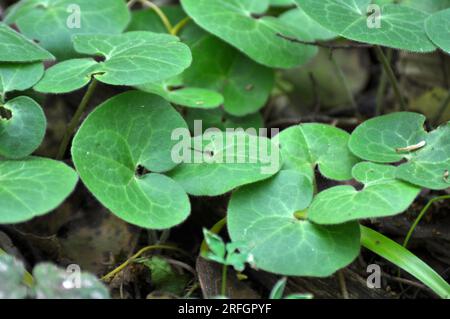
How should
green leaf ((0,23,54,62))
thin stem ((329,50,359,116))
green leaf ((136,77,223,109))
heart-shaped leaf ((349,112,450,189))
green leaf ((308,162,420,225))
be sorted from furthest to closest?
thin stem ((329,50,359,116))
green leaf ((136,77,223,109))
green leaf ((0,23,54,62))
heart-shaped leaf ((349,112,450,189))
green leaf ((308,162,420,225))

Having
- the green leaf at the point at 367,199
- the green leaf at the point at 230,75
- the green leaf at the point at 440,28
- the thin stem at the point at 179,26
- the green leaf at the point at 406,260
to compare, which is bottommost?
the green leaf at the point at 406,260

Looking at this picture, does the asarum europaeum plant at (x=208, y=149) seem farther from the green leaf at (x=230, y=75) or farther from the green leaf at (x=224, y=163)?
the green leaf at (x=230, y=75)

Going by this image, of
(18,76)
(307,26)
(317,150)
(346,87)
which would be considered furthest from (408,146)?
(18,76)

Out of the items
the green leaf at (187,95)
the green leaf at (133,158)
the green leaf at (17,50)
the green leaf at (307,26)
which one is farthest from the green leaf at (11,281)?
the green leaf at (307,26)

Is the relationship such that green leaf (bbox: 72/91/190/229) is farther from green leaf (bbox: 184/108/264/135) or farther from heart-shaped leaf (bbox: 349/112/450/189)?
heart-shaped leaf (bbox: 349/112/450/189)

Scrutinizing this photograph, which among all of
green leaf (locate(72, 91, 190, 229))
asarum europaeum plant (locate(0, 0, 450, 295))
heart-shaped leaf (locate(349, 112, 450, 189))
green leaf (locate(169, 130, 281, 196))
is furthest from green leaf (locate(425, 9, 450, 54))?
green leaf (locate(72, 91, 190, 229))
